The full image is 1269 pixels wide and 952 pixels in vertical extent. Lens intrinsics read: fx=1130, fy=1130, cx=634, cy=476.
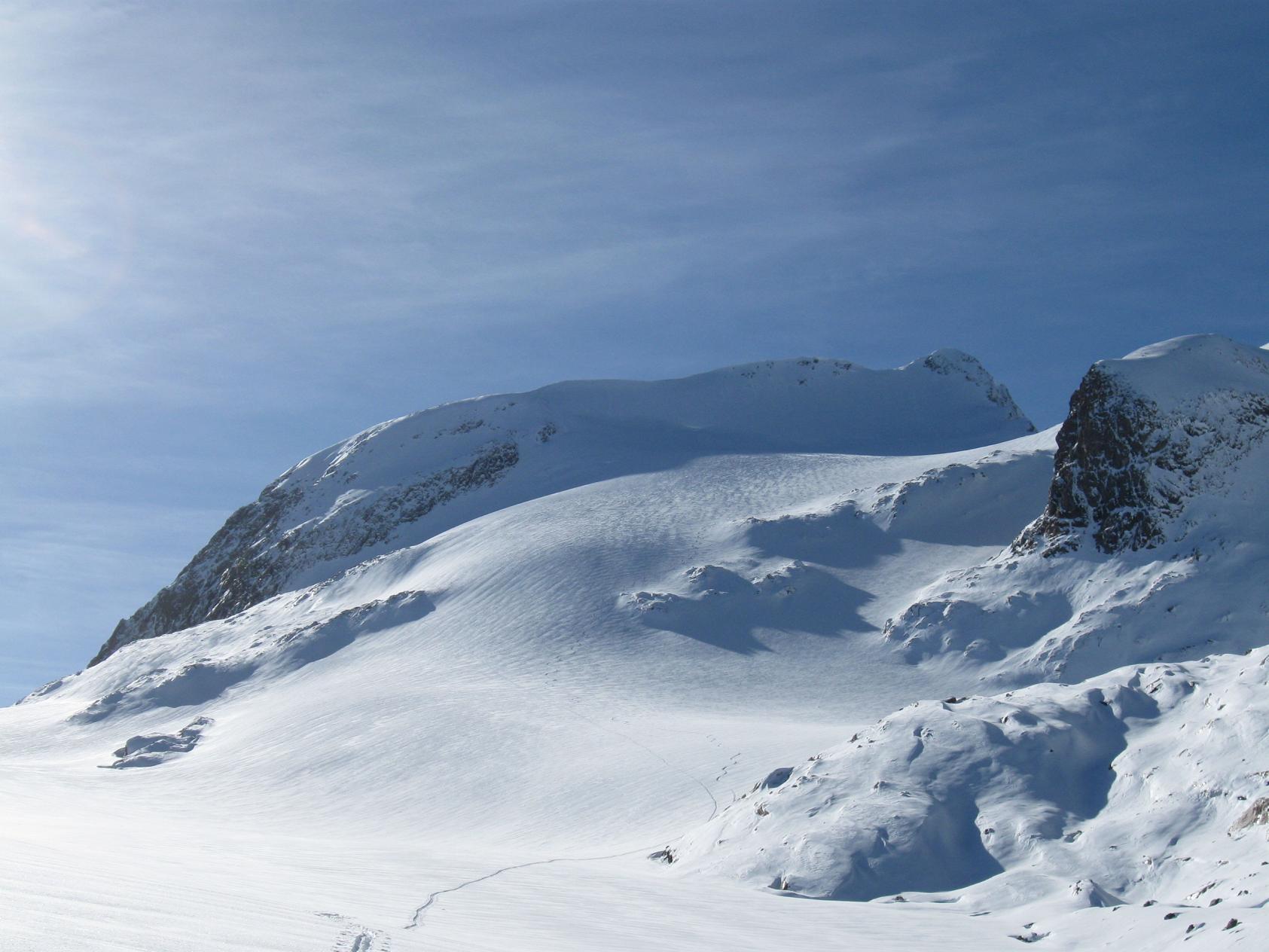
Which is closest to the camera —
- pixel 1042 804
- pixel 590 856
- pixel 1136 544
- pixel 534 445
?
pixel 1042 804

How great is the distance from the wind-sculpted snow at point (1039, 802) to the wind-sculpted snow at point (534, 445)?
4009 cm

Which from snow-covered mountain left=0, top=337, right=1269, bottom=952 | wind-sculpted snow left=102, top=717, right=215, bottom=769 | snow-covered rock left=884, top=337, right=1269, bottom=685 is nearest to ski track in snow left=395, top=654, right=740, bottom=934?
snow-covered mountain left=0, top=337, right=1269, bottom=952

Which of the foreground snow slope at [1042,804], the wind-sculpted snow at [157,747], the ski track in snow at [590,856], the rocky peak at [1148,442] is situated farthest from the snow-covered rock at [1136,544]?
the wind-sculpted snow at [157,747]

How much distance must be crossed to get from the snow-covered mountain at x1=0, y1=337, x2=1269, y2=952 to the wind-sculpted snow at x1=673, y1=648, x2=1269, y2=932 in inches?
2.8

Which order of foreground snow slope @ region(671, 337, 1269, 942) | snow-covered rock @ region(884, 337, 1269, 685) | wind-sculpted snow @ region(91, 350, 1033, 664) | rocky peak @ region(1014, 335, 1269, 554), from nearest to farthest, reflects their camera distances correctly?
foreground snow slope @ region(671, 337, 1269, 942) < snow-covered rock @ region(884, 337, 1269, 685) < rocky peak @ region(1014, 335, 1269, 554) < wind-sculpted snow @ region(91, 350, 1033, 664)

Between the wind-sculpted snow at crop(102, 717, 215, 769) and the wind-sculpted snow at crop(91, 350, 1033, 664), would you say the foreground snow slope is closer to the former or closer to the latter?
the wind-sculpted snow at crop(102, 717, 215, 769)

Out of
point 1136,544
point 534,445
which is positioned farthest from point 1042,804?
point 534,445

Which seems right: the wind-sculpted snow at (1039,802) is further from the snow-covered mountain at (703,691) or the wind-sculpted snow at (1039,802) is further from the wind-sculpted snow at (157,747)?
the wind-sculpted snow at (157,747)

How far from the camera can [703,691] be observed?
35.1m

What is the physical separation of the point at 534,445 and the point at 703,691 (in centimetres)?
3384

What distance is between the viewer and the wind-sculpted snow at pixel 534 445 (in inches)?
2443

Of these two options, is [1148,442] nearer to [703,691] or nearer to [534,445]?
[703,691]

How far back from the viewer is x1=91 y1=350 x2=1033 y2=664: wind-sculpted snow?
6206cm

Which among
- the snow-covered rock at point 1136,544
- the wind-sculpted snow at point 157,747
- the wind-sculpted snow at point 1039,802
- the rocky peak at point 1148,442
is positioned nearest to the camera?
the wind-sculpted snow at point 1039,802
